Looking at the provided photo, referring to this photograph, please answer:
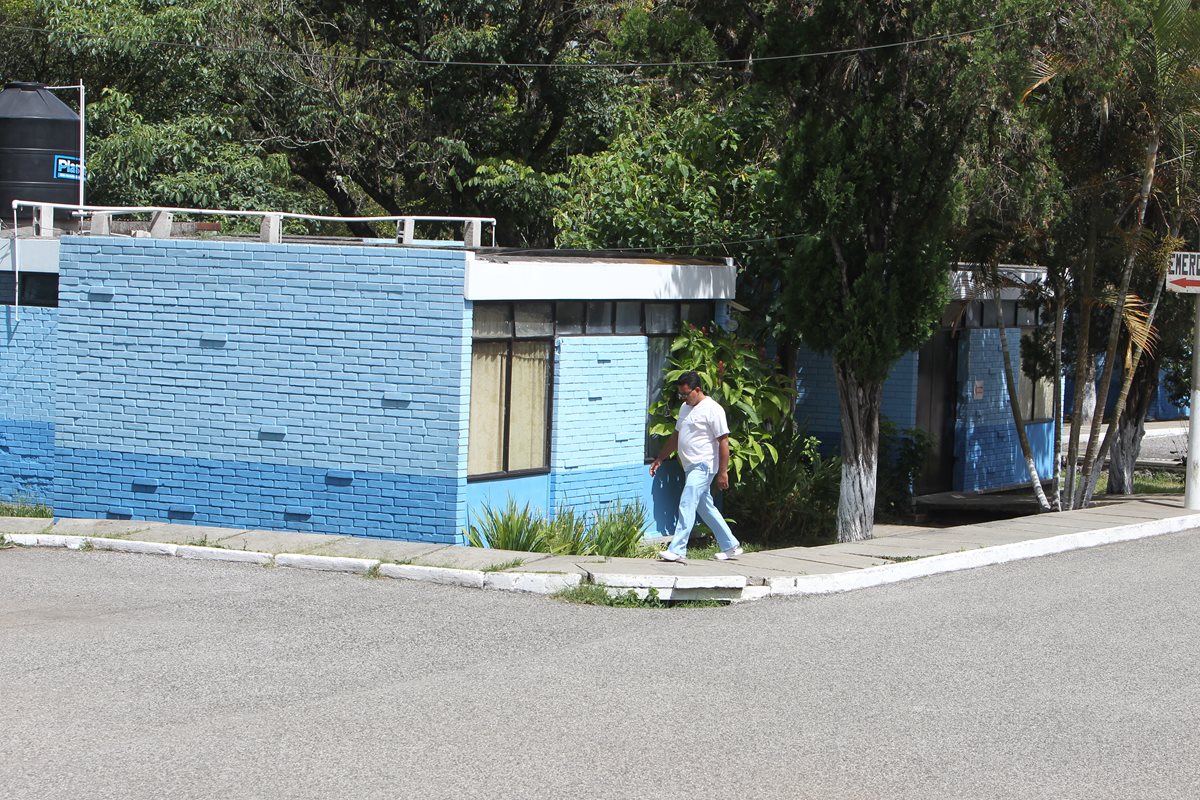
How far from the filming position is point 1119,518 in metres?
15.6

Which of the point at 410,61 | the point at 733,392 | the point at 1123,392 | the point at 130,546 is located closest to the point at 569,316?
the point at 733,392

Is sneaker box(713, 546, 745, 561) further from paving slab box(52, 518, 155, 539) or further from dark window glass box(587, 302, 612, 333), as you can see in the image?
paving slab box(52, 518, 155, 539)

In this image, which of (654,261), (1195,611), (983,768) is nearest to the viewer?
(983,768)

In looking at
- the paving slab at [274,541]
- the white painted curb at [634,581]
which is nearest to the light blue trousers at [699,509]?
the white painted curb at [634,581]

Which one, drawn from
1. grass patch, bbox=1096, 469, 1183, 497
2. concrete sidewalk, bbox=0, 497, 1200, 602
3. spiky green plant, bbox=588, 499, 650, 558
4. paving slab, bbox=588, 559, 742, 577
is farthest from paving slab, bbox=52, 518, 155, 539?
grass patch, bbox=1096, 469, 1183, 497

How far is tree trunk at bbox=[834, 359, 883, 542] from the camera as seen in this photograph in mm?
14750

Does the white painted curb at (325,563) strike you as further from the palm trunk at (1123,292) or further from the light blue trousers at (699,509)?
the palm trunk at (1123,292)

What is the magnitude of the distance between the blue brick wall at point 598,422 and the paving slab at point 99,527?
404 centimetres

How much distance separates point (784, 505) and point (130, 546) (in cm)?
712

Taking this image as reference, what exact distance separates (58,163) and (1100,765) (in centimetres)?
1560

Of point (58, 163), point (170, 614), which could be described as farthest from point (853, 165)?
point (58, 163)

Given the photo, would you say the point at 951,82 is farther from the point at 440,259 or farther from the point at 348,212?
the point at 348,212

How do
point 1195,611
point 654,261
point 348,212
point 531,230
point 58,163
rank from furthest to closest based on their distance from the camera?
point 348,212, point 531,230, point 58,163, point 654,261, point 1195,611

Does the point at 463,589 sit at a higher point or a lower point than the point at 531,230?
lower
